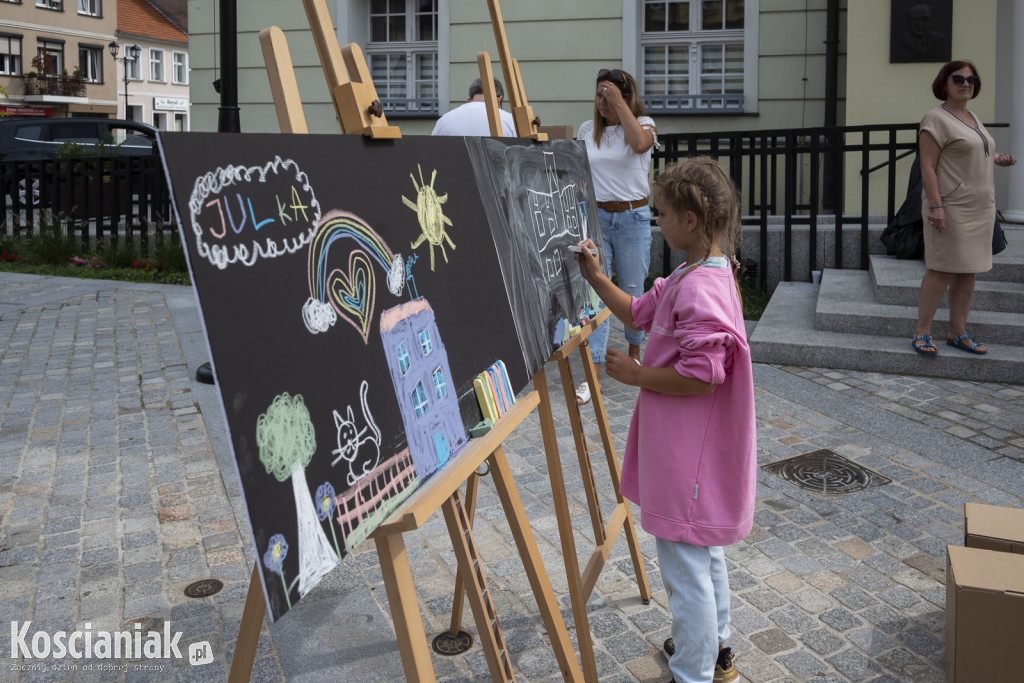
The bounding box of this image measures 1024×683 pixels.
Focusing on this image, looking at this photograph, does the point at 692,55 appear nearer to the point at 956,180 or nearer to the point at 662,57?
the point at 662,57

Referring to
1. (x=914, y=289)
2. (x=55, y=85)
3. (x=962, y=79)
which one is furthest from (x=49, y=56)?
(x=962, y=79)

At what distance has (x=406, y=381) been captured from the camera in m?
2.00

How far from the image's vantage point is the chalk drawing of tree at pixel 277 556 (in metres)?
1.50

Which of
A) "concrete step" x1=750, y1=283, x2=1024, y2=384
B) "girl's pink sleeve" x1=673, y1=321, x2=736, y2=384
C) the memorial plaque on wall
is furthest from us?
the memorial plaque on wall

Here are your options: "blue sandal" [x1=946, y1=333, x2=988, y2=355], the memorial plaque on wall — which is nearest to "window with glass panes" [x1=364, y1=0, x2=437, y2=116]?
the memorial plaque on wall

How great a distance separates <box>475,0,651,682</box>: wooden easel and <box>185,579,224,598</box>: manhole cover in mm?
1346

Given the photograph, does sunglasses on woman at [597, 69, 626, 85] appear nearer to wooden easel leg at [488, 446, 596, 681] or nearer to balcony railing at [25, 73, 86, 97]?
wooden easel leg at [488, 446, 596, 681]

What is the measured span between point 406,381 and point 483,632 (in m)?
0.61

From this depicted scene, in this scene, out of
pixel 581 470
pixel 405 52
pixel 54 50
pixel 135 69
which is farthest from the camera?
pixel 135 69

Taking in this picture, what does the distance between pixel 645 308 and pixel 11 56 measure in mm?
51311

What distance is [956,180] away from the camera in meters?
6.19

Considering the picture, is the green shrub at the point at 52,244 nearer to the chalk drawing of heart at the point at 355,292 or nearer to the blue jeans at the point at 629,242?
the blue jeans at the point at 629,242

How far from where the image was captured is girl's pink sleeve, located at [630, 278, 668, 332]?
2824 mm

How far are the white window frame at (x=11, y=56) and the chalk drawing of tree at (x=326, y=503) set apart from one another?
51.4 meters
